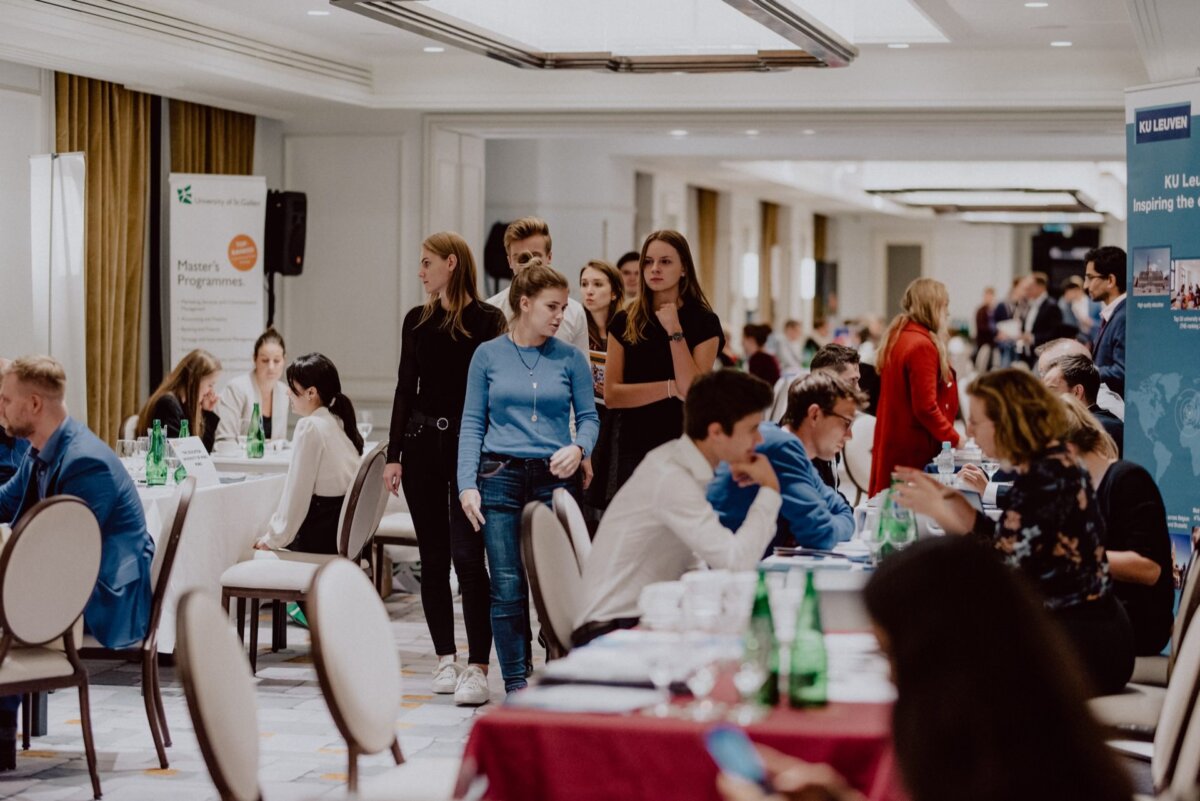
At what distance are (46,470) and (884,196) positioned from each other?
1926cm

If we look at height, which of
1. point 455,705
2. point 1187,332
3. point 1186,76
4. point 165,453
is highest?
point 1186,76

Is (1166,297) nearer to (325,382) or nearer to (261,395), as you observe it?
(325,382)

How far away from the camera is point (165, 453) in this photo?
6.45 m

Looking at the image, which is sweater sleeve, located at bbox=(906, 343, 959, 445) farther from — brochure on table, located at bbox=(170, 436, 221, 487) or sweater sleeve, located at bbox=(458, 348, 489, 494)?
brochure on table, located at bbox=(170, 436, 221, 487)

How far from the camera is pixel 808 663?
2596 mm

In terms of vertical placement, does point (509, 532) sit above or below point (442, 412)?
below

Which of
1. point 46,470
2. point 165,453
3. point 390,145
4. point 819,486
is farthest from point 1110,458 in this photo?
point 390,145

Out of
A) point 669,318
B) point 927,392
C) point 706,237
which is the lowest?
point 927,392

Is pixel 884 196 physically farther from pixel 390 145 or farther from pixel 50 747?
pixel 50 747

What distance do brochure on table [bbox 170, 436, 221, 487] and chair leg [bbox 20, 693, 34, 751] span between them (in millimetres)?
1344

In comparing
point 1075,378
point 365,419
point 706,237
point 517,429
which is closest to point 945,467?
point 1075,378

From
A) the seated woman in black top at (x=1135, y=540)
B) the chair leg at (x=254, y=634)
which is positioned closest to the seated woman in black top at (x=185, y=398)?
the chair leg at (x=254, y=634)

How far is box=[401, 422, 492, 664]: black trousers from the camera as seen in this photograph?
17.8 feet

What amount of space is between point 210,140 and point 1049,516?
25.1 feet
